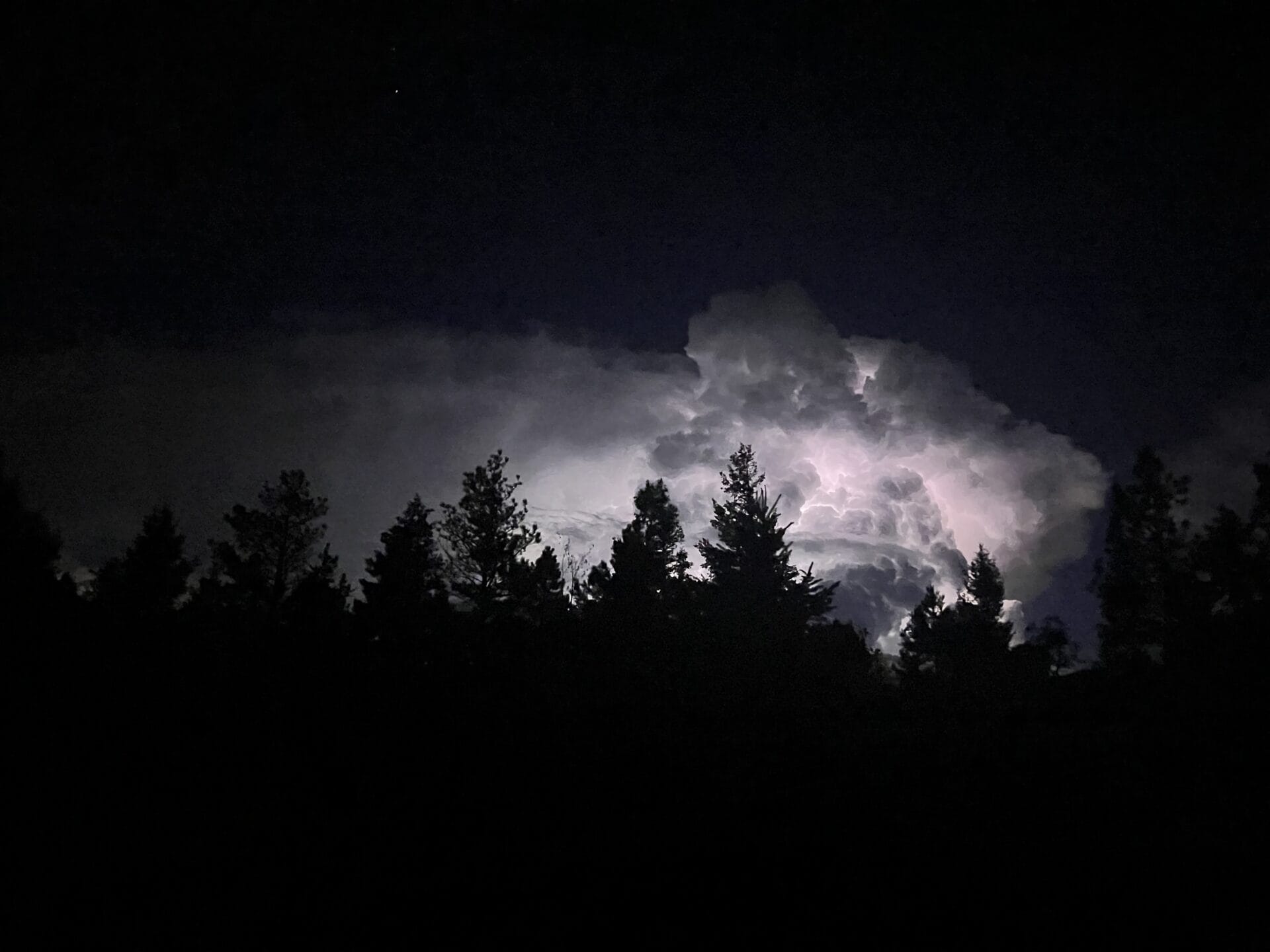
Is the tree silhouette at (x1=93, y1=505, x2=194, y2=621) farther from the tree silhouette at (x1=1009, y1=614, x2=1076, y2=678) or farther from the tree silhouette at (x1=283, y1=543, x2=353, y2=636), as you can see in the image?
the tree silhouette at (x1=1009, y1=614, x2=1076, y2=678)

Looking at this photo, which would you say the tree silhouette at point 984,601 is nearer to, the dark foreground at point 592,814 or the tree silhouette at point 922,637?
the tree silhouette at point 922,637

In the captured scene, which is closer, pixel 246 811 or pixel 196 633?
pixel 246 811

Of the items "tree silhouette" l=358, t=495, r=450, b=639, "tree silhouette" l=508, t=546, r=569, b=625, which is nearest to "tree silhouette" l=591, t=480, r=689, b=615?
"tree silhouette" l=508, t=546, r=569, b=625

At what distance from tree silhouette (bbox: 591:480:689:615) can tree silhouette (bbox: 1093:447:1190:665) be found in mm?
25128

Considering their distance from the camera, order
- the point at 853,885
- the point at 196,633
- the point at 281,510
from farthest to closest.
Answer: the point at 281,510 < the point at 196,633 < the point at 853,885

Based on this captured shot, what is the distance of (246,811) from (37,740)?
4875 mm

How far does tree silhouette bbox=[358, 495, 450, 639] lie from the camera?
21812 mm

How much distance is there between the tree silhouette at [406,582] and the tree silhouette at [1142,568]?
36845 millimetres

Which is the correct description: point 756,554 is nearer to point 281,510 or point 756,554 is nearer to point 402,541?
point 402,541

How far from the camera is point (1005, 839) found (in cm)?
692

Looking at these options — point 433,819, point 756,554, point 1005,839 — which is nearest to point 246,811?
point 433,819

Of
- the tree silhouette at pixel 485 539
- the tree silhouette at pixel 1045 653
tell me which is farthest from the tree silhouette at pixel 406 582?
the tree silhouette at pixel 1045 653

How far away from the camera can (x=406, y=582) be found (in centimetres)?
2528

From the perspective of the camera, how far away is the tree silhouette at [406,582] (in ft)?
71.6
